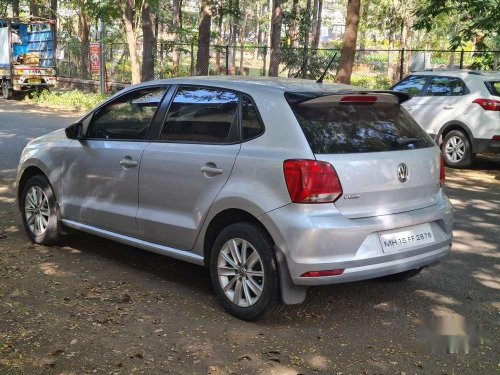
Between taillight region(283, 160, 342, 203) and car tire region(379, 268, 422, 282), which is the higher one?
taillight region(283, 160, 342, 203)

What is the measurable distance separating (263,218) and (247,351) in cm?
87

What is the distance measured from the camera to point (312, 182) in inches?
152

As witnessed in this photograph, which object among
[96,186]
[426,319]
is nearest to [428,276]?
[426,319]

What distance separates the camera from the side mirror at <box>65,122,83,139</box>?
5570 mm

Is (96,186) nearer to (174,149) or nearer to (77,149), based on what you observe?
(77,149)

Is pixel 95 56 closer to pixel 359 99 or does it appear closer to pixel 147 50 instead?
pixel 147 50

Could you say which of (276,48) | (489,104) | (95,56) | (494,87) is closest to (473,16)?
(494,87)

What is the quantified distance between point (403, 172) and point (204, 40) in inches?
700

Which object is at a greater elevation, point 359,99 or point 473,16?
point 473,16

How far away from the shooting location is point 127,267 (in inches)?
214

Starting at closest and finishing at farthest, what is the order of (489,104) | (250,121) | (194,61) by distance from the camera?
1. (250,121)
2. (489,104)
3. (194,61)

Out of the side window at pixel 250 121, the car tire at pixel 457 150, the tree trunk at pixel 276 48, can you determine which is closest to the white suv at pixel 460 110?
the car tire at pixel 457 150

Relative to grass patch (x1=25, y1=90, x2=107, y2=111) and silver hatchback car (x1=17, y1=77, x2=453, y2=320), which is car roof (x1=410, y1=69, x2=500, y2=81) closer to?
silver hatchback car (x1=17, y1=77, x2=453, y2=320)

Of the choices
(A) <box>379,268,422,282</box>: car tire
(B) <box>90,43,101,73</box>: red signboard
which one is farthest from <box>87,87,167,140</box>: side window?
(B) <box>90,43,101,73</box>: red signboard
